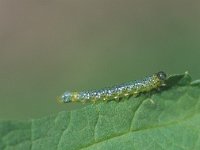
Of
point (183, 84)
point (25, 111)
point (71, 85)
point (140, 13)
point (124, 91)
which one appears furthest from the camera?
point (140, 13)

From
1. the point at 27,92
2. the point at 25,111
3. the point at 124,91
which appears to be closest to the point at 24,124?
the point at 124,91

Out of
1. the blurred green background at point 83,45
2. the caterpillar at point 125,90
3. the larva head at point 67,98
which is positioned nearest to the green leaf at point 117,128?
the caterpillar at point 125,90

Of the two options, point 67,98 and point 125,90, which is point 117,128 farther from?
point 67,98

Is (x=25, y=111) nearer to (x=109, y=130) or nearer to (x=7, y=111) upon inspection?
(x=7, y=111)

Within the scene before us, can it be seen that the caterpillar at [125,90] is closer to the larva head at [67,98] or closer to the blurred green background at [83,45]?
the larva head at [67,98]

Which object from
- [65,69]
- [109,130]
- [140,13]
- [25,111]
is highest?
[140,13]

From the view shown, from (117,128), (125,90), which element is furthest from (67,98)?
(117,128)

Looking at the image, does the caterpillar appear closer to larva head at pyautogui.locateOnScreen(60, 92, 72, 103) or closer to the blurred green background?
larva head at pyautogui.locateOnScreen(60, 92, 72, 103)
